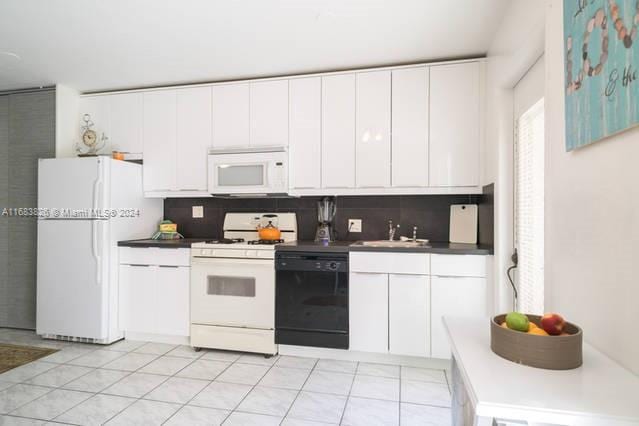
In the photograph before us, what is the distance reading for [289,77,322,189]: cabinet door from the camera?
10.2ft

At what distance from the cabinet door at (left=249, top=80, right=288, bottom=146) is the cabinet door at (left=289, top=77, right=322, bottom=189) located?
0.22 ft

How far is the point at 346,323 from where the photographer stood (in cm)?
276

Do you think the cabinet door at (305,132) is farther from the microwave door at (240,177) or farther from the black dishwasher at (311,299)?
the black dishwasher at (311,299)

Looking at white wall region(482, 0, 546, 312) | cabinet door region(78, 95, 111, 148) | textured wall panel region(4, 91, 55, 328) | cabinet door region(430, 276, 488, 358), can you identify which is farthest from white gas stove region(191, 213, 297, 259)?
textured wall panel region(4, 91, 55, 328)

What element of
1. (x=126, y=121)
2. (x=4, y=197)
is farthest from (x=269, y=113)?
(x=4, y=197)

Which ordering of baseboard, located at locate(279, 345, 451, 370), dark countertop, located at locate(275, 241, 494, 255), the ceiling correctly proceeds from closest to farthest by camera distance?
the ceiling < dark countertop, located at locate(275, 241, 494, 255) < baseboard, located at locate(279, 345, 451, 370)

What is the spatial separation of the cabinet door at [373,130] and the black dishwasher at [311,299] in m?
0.73

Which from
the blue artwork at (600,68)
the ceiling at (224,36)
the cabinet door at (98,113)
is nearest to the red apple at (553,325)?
the blue artwork at (600,68)

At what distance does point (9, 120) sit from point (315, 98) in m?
3.14

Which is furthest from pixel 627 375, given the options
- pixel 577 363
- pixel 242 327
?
pixel 242 327

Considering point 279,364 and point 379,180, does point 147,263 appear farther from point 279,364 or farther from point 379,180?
point 379,180

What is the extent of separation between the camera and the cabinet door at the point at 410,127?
9.52ft

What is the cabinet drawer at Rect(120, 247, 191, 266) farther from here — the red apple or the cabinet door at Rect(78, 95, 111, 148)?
the red apple

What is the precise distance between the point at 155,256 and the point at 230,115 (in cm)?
144
